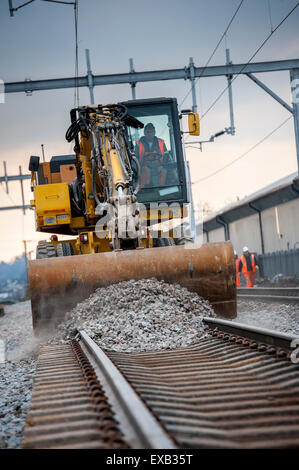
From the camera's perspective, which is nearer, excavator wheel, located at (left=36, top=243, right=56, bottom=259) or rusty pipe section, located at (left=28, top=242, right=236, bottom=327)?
rusty pipe section, located at (left=28, top=242, right=236, bottom=327)

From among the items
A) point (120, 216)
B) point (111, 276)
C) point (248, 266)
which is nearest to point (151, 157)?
point (120, 216)

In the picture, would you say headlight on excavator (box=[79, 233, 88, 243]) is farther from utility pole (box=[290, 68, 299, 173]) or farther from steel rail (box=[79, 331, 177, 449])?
utility pole (box=[290, 68, 299, 173])

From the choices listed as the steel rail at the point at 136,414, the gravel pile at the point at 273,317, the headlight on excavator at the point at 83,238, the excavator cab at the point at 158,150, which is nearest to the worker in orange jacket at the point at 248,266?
the gravel pile at the point at 273,317

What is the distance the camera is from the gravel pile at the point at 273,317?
8.59 metres

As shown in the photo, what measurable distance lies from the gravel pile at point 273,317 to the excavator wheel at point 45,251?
3578mm

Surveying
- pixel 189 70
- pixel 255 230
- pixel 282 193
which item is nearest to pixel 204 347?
pixel 189 70

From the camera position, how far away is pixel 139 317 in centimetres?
757

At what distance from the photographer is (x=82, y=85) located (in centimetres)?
2083

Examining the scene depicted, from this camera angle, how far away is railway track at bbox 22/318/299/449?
3.13 meters

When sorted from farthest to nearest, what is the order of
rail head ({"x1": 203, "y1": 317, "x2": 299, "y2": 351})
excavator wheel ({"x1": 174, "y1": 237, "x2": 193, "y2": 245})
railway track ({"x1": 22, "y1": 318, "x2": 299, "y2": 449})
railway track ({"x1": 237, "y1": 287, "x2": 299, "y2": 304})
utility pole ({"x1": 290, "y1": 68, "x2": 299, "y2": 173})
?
1. utility pole ({"x1": 290, "y1": 68, "x2": 299, "y2": 173})
2. railway track ({"x1": 237, "y1": 287, "x2": 299, "y2": 304})
3. excavator wheel ({"x1": 174, "y1": 237, "x2": 193, "y2": 245})
4. rail head ({"x1": 203, "y1": 317, "x2": 299, "y2": 351})
5. railway track ({"x1": 22, "y1": 318, "x2": 299, "y2": 449})

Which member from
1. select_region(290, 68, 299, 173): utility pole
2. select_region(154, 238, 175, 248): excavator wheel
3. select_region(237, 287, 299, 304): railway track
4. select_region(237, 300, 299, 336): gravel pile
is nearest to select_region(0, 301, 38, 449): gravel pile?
select_region(154, 238, 175, 248): excavator wheel

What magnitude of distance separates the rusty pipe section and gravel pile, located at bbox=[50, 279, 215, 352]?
18 cm

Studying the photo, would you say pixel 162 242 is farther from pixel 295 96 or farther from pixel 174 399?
pixel 295 96

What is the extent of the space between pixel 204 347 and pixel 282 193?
60.8 feet
